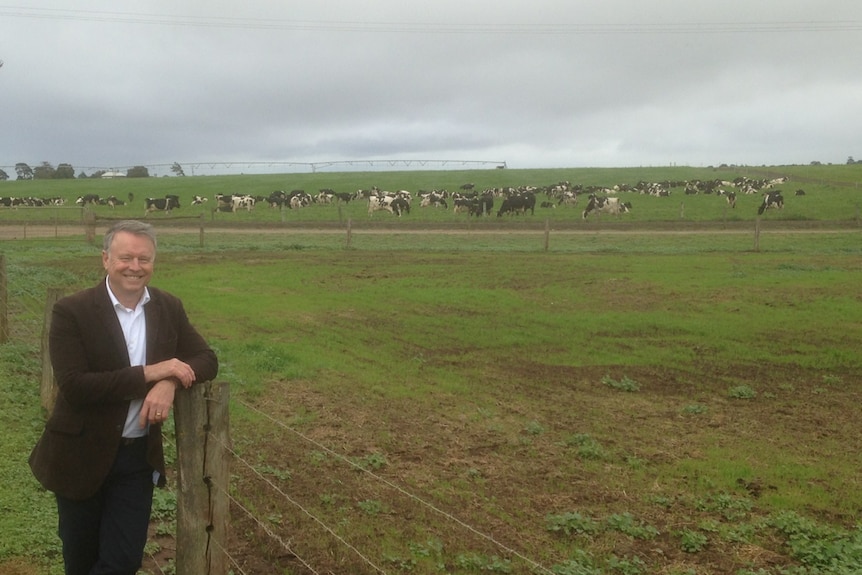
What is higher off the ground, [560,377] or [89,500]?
[89,500]

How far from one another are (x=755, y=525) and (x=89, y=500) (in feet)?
15.7

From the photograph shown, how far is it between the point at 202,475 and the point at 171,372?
1.70 ft

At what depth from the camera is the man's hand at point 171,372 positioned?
3.40 m

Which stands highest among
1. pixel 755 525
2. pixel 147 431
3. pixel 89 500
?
pixel 147 431

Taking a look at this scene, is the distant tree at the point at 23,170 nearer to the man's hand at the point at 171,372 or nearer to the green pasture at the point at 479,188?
the green pasture at the point at 479,188

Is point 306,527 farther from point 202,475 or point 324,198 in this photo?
point 324,198

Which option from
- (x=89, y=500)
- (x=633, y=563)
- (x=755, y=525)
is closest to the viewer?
(x=89, y=500)

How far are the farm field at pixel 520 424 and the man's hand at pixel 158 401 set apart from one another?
162 cm

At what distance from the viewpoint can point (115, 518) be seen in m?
3.54

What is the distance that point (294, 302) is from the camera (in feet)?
52.9

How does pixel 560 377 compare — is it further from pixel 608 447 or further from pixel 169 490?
pixel 169 490

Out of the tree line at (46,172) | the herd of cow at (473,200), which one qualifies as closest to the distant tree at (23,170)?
the tree line at (46,172)

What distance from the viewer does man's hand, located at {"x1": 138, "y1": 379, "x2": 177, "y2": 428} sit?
11.2 feet

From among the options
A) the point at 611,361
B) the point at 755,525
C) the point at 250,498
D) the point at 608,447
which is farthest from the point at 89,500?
the point at 611,361
